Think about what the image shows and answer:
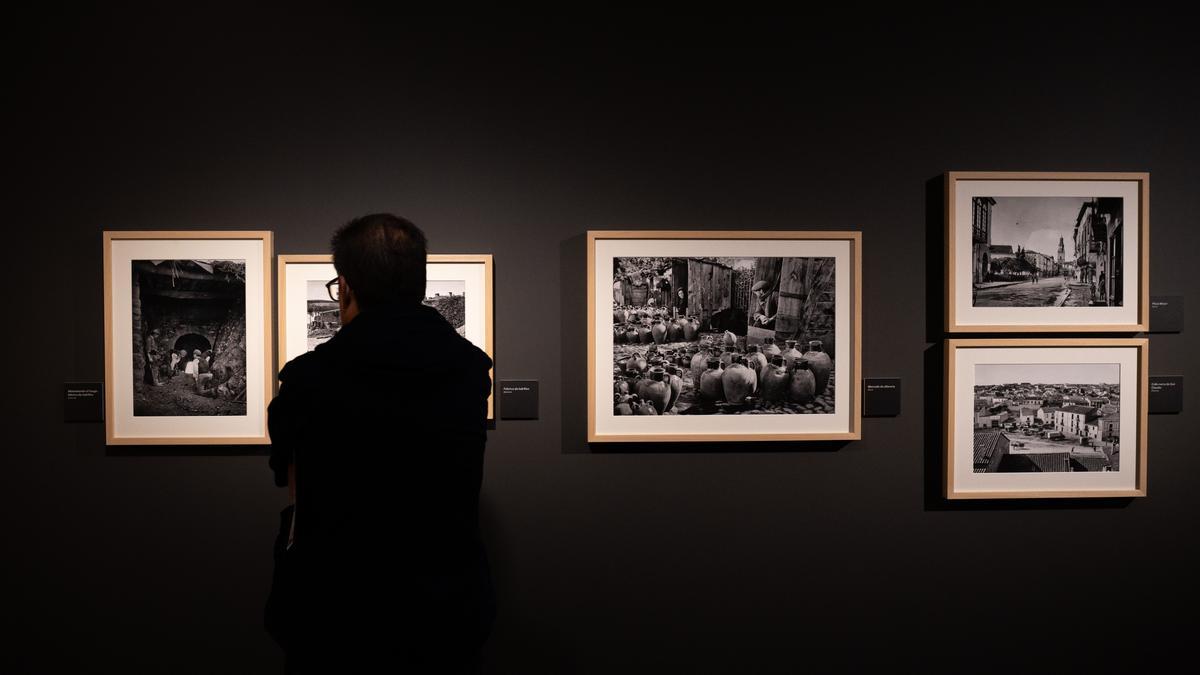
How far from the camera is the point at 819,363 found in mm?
2180

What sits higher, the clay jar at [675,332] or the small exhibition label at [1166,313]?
the small exhibition label at [1166,313]

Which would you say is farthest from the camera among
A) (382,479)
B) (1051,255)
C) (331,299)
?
(1051,255)

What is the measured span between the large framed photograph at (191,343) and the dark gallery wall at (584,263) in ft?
0.30

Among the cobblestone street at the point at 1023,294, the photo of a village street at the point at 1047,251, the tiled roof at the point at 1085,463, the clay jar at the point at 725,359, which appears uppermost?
the photo of a village street at the point at 1047,251

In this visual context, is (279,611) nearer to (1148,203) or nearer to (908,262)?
(908,262)

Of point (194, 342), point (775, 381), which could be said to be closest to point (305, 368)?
point (194, 342)

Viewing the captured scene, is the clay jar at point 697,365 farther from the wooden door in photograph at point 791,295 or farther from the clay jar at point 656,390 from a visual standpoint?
the wooden door in photograph at point 791,295

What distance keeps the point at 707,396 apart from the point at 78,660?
230 centimetres

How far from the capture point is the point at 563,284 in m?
2.18

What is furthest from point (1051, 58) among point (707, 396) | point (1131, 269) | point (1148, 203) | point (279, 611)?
point (279, 611)

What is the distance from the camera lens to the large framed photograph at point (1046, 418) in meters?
2.20

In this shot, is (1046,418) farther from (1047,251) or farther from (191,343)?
(191,343)

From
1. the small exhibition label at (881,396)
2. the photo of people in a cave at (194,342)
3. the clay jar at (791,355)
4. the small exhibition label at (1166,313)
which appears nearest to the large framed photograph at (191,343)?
the photo of people in a cave at (194,342)

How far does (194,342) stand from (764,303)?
6.30ft
